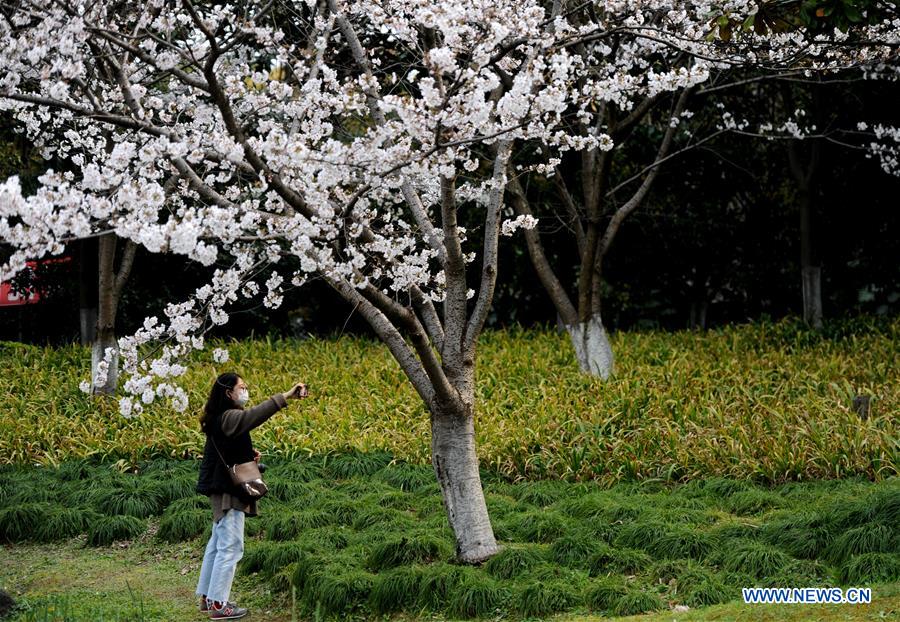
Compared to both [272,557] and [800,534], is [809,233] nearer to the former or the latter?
[800,534]

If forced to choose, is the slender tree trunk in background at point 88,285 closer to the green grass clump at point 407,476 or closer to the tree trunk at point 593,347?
the green grass clump at point 407,476

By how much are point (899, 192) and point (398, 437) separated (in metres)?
8.42

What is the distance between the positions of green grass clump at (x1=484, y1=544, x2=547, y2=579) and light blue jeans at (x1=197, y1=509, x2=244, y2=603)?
4.82ft

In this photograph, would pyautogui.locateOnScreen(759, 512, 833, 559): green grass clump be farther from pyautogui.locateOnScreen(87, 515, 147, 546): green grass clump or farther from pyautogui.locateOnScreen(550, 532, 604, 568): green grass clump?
pyautogui.locateOnScreen(87, 515, 147, 546): green grass clump

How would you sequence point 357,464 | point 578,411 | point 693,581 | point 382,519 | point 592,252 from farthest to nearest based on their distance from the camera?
point 592,252 → point 578,411 → point 357,464 → point 382,519 → point 693,581

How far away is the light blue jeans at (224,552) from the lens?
5484mm

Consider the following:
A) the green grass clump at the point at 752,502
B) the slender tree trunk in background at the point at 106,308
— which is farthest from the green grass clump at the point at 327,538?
the slender tree trunk in background at the point at 106,308

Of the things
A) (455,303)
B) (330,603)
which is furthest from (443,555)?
(455,303)

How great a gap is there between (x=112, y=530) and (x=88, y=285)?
538cm

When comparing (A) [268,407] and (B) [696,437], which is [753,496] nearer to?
(B) [696,437]

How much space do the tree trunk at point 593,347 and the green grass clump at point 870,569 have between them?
16.5 feet

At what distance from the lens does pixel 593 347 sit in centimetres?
1038

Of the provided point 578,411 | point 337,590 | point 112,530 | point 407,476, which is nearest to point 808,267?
point 578,411

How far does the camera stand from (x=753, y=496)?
22.4 ft
